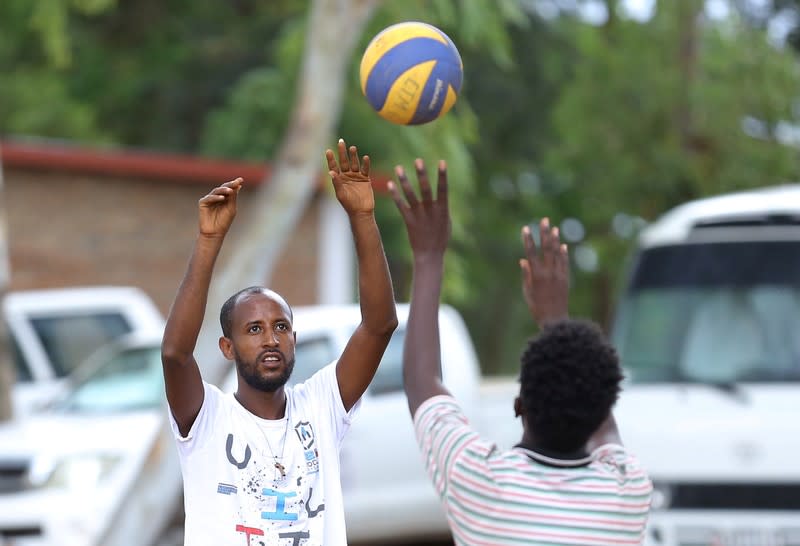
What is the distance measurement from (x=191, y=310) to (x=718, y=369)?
4.49 metres

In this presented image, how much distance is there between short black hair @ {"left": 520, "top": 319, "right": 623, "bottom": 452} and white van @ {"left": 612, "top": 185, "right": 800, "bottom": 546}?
3.30 metres

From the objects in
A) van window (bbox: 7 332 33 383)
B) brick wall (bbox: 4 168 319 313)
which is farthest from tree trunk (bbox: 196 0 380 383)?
brick wall (bbox: 4 168 319 313)

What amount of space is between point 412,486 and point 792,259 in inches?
126

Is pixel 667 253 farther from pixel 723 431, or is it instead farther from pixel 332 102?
pixel 332 102

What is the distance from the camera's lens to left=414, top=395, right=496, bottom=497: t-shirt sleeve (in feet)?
11.1

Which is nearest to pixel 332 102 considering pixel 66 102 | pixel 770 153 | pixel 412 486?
pixel 412 486

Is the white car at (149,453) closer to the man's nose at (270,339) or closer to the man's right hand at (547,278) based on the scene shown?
the man's right hand at (547,278)

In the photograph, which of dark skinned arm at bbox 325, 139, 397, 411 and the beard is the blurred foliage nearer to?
dark skinned arm at bbox 325, 139, 397, 411

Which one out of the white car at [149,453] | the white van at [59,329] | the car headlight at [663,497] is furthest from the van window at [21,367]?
the car headlight at [663,497]

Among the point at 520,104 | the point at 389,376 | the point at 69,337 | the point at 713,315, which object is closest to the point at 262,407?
the point at 713,315

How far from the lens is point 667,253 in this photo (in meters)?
7.80

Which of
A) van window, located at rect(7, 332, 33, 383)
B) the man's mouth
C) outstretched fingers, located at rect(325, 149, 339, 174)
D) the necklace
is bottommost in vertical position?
the necklace

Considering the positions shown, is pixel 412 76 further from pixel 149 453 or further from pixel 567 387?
pixel 149 453

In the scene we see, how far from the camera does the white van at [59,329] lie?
1151cm
